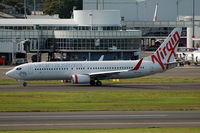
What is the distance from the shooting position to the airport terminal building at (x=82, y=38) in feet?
307

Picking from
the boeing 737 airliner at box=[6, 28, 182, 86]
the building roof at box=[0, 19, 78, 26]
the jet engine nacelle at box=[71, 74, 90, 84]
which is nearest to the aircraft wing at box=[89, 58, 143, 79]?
the boeing 737 airliner at box=[6, 28, 182, 86]

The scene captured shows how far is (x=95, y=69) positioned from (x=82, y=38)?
38.7 m

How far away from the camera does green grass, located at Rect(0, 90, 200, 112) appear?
35.0 metres

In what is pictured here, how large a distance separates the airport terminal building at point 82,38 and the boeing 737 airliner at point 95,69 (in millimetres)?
37872

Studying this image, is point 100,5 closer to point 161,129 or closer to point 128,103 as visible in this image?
point 128,103

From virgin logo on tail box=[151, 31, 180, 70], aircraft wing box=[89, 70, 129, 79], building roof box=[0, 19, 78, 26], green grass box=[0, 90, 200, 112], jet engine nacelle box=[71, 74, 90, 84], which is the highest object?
building roof box=[0, 19, 78, 26]

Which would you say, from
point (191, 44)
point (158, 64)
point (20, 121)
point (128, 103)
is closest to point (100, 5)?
point (191, 44)

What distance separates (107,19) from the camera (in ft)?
320

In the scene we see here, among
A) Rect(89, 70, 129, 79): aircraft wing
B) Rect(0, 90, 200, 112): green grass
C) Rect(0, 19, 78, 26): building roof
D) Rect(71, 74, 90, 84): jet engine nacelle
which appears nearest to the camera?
Rect(0, 90, 200, 112): green grass

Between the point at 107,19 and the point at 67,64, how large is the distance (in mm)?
43631

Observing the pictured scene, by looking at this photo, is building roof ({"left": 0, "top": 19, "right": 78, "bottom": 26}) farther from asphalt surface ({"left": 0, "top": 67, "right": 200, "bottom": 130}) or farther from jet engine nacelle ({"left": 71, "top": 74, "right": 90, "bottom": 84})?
asphalt surface ({"left": 0, "top": 67, "right": 200, "bottom": 130})

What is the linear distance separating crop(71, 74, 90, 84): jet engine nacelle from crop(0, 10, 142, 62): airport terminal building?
131ft

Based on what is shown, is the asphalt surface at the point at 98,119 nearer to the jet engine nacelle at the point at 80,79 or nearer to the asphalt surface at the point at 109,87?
the asphalt surface at the point at 109,87

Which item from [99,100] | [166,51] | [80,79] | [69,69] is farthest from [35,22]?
[99,100]
